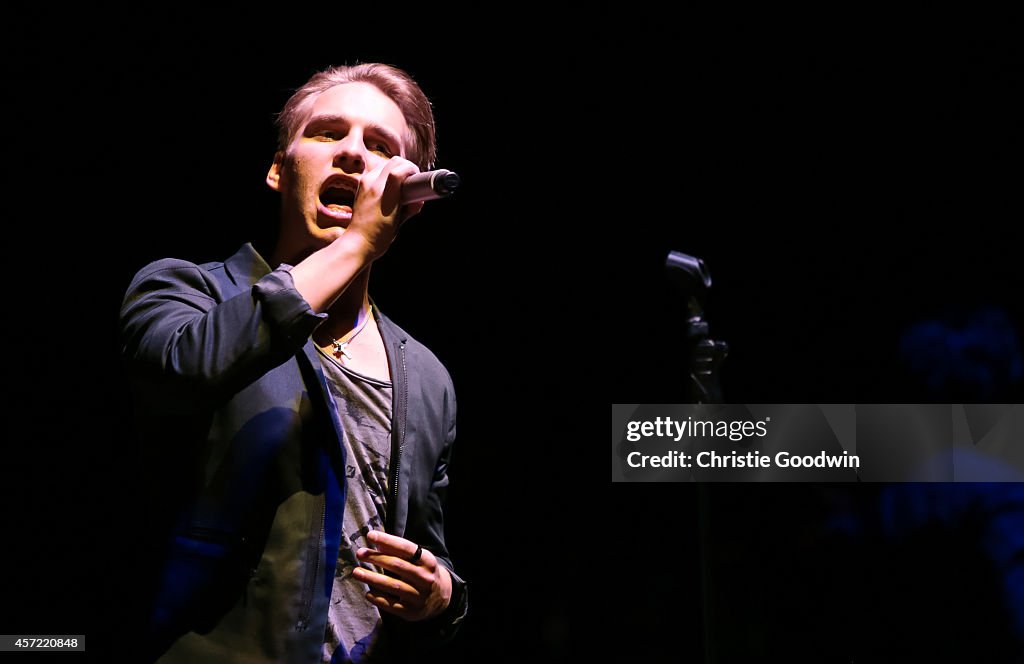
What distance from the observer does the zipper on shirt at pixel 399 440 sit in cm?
138

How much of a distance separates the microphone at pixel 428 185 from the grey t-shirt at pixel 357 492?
0.31 metres

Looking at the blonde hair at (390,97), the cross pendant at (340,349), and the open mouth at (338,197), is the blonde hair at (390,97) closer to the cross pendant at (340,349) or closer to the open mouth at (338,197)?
the open mouth at (338,197)

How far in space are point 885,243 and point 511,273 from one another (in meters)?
1.23

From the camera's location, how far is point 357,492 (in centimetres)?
135

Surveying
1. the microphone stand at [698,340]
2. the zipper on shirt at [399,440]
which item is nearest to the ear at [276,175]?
the zipper on shirt at [399,440]

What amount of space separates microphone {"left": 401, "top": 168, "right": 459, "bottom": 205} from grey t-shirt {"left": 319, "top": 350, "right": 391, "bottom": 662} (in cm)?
31

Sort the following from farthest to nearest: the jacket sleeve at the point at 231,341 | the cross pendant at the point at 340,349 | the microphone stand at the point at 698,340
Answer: the microphone stand at the point at 698,340
the cross pendant at the point at 340,349
the jacket sleeve at the point at 231,341

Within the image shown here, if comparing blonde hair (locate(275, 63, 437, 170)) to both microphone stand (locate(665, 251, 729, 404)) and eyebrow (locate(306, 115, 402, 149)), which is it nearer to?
eyebrow (locate(306, 115, 402, 149))

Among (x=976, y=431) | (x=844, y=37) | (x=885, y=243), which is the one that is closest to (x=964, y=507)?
(x=976, y=431)

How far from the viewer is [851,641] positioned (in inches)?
108

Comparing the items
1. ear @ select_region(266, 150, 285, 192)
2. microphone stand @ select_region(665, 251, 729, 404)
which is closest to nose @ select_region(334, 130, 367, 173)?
ear @ select_region(266, 150, 285, 192)

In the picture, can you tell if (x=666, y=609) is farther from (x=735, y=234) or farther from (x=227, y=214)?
(x=227, y=214)

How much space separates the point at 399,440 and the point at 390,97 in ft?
2.00

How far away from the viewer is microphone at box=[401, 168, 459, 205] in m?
1.19
